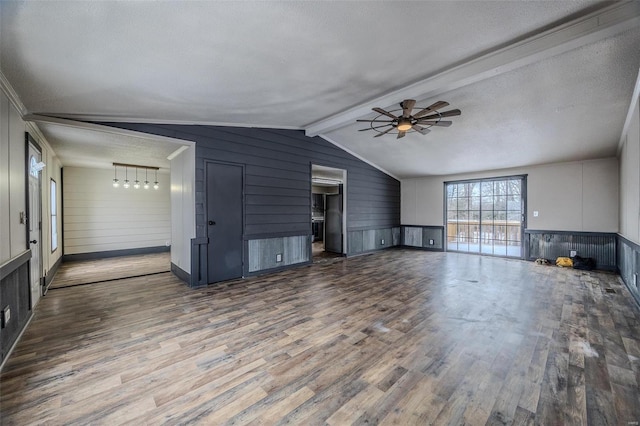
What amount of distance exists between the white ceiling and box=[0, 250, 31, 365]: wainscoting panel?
1.78 meters

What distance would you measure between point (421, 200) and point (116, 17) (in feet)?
28.4

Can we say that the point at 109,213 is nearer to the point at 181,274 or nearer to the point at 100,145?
the point at 100,145

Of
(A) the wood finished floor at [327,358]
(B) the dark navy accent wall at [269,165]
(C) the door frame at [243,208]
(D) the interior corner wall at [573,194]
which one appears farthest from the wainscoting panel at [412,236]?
(C) the door frame at [243,208]

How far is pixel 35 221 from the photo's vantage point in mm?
3643

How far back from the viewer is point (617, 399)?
1777 millimetres

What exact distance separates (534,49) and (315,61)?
2.29m

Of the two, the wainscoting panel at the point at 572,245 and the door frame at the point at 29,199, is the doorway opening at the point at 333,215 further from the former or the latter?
the wainscoting panel at the point at 572,245

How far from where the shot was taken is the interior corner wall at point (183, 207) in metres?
4.43

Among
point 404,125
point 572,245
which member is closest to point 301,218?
point 404,125

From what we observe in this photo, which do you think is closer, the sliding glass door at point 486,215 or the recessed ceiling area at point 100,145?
the recessed ceiling area at point 100,145

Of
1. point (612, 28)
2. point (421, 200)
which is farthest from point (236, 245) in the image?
point (421, 200)

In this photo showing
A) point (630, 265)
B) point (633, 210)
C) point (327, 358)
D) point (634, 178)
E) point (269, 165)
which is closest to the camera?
point (327, 358)

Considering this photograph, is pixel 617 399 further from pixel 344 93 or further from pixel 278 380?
pixel 344 93

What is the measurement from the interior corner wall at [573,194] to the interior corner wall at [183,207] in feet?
25.0
